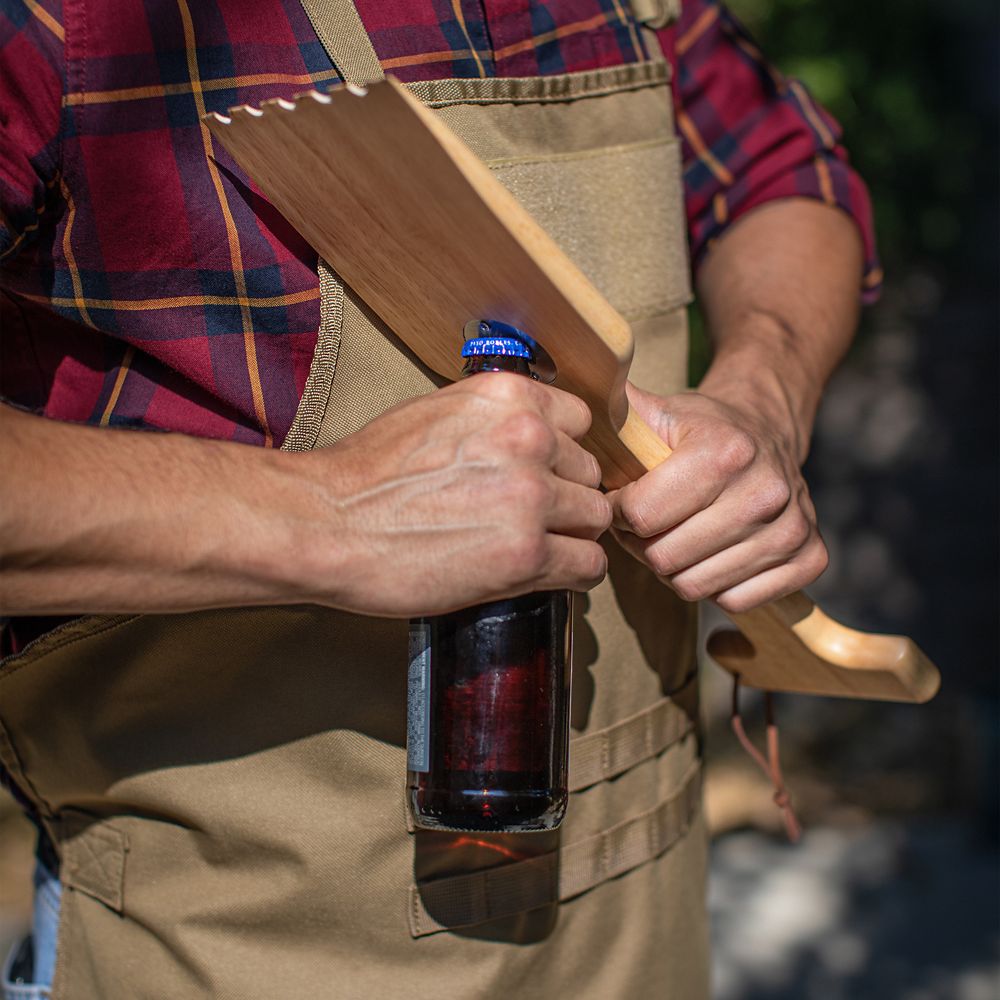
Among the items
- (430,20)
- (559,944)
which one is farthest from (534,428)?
(559,944)

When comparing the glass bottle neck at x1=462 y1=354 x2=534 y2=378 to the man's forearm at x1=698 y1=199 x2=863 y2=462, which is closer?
the glass bottle neck at x1=462 y1=354 x2=534 y2=378

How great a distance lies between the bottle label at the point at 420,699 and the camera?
37.3 inches

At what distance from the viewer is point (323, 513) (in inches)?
33.9

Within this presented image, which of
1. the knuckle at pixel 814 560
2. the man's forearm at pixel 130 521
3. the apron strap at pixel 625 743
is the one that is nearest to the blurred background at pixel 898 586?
the apron strap at pixel 625 743

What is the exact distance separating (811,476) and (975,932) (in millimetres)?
1593

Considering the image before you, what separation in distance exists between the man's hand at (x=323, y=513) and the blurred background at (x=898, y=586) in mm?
2144

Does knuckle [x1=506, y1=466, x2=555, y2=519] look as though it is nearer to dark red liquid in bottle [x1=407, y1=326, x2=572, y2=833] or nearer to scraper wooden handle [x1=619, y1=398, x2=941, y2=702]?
dark red liquid in bottle [x1=407, y1=326, x2=572, y2=833]

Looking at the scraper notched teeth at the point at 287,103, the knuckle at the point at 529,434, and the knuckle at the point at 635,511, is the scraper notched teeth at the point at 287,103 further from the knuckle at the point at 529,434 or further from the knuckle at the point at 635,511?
the knuckle at the point at 635,511

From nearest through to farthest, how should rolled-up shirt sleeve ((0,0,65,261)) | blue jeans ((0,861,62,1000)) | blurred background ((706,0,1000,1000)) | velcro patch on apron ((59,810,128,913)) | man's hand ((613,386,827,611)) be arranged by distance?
rolled-up shirt sleeve ((0,0,65,261)), man's hand ((613,386,827,611)), velcro patch on apron ((59,810,128,913)), blue jeans ((0,861,62,1000)), blurred background ((706,0,1000,1000))

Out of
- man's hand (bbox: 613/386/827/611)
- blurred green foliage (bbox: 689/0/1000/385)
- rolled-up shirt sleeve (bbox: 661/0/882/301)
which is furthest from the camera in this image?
blurred green foliage (bbox: 689/0/1000/385)

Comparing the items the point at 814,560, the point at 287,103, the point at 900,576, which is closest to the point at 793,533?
the point at 814,560

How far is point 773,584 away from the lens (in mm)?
1100

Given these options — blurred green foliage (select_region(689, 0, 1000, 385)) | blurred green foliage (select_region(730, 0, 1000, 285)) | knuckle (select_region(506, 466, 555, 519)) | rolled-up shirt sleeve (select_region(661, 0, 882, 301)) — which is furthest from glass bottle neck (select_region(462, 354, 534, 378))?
blurred green foliage (select_region(730, 0, 1000, 285))

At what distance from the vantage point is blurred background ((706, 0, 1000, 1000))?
3.09m
